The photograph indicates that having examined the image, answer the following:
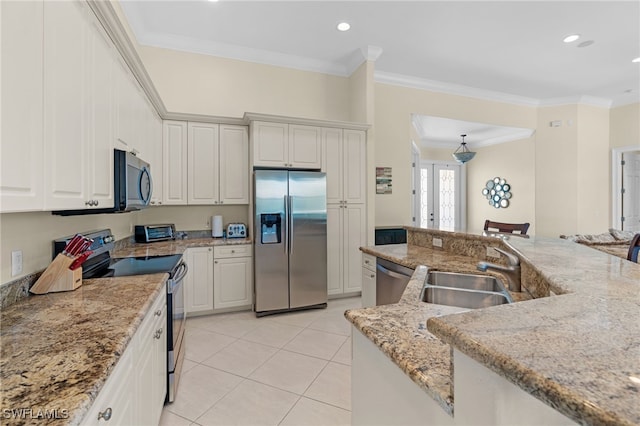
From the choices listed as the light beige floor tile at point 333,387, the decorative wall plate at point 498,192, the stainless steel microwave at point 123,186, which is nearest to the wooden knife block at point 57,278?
the stainless steel microwave at point 123,186

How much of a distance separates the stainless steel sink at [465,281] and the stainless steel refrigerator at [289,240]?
1881 millimetres

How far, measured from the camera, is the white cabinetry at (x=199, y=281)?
331cm

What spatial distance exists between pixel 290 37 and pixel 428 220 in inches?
228

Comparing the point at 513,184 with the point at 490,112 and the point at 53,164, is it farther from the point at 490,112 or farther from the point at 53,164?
the point at 53,164

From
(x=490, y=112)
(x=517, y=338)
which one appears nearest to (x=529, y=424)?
(x=517, y=338)

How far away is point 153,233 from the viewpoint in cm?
331

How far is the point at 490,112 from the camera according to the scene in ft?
17.3

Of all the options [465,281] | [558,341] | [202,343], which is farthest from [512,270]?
[202,343]

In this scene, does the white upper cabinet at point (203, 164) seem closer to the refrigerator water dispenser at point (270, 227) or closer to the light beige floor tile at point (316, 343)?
the refrigerator water dispenser at point (270, 227)

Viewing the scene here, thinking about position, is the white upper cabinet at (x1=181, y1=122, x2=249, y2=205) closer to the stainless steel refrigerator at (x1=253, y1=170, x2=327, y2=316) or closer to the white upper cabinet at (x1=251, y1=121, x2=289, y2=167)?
the white upper cabinet at (x1=251, y1=121, x2=289, y2=167)

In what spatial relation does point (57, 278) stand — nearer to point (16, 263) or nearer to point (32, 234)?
point (16, 263)

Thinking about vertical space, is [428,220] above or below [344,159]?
below

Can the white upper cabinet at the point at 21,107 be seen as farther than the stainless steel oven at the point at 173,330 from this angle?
No

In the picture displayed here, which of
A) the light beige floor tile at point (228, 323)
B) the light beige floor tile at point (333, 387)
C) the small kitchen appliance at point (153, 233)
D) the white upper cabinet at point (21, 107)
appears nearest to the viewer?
the white upper cabinet at point (21, 107)
